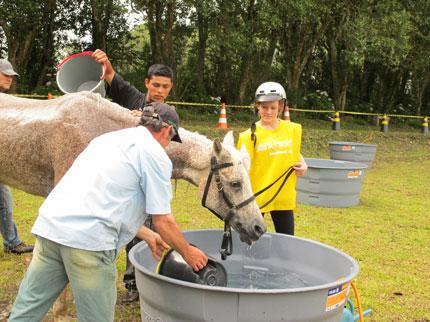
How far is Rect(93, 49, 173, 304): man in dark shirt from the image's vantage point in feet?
14.7

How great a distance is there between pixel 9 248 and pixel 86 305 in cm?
354

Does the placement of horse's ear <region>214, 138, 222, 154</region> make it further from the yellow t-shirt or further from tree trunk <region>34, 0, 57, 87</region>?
tree trunk <region>34, 0, 57, 87</region>

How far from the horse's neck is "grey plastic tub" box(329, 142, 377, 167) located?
9021 millimetres

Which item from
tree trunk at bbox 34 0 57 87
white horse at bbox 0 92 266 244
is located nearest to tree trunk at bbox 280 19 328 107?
tree trunk at bbox 34 0 57 87

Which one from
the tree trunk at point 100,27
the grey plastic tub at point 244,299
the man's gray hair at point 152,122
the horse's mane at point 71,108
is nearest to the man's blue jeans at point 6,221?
the horse's mane at point 71,108

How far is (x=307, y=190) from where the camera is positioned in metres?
8.93

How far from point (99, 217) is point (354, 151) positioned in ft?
35.7

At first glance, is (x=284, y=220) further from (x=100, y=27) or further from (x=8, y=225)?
(x=100, y=27)

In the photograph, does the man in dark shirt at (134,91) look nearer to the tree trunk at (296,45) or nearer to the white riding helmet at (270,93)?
the white riding helmet at (270,93)

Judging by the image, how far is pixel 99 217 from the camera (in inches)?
95.8

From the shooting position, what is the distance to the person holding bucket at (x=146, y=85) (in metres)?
4.46

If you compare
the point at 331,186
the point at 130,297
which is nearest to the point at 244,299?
the point at 130,297

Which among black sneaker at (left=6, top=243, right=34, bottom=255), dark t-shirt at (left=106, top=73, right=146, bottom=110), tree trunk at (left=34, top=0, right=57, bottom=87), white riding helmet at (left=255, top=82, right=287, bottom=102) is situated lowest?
black sneaker at (left=6, top=243, right=34, bottom=255)

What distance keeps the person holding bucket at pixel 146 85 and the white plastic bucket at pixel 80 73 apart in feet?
0.27
